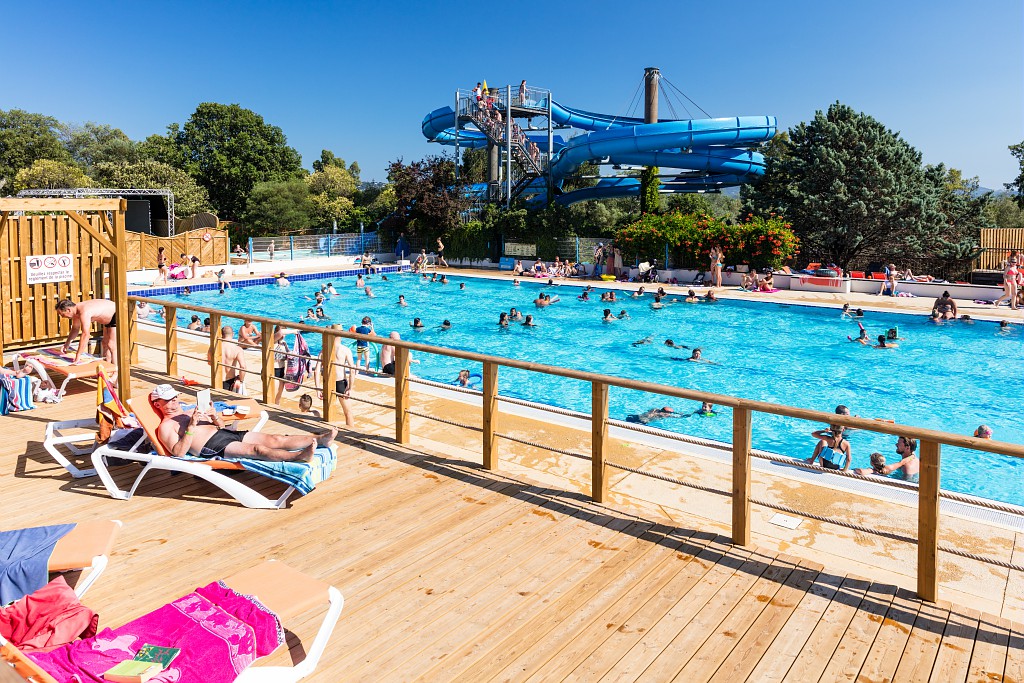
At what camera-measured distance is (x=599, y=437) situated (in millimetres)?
4711

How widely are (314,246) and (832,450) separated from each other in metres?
30.0

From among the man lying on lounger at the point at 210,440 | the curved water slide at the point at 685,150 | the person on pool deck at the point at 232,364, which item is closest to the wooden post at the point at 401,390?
the man lying on lounger at the point at 210,440

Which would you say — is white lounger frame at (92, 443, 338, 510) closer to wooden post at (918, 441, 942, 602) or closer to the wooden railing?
the wooden railing

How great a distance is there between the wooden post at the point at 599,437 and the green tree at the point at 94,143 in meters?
65.4

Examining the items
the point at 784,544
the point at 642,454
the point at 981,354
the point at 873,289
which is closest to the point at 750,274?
the point at 873,289

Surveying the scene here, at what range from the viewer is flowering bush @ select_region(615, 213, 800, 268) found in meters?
24.5

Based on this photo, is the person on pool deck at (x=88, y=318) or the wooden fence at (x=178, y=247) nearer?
the person on pool deck at (x=88, y=318)

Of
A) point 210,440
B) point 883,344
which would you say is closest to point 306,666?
point 210,440

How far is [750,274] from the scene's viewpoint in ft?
78.2

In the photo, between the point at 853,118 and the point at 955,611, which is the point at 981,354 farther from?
the point at 853,118

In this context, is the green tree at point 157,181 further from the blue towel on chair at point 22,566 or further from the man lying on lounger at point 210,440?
the blue towel on chair at point 22,566

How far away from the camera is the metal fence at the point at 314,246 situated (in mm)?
31969

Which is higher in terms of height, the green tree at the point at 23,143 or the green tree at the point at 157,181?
the green tree at the point at 23,143

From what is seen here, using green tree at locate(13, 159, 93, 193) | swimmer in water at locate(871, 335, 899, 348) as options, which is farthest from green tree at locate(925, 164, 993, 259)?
green tree at locate(13, 159, 93, 193)
